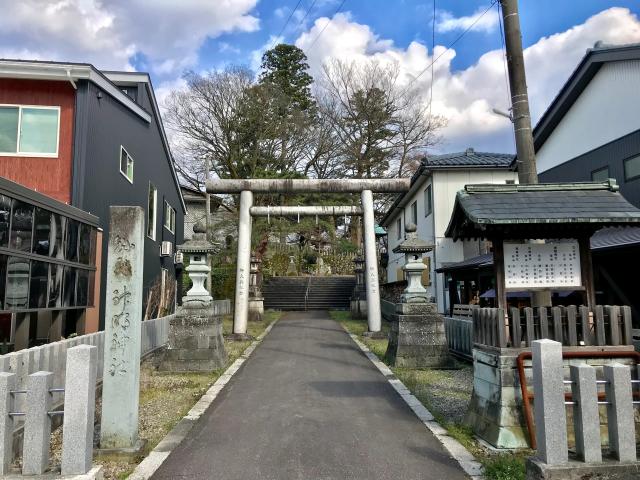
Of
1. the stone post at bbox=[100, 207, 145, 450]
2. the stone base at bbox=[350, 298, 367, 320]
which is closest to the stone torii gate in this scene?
the stone base at bbox=[350, 298, 367, 320]

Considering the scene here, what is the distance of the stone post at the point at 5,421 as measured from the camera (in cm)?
369

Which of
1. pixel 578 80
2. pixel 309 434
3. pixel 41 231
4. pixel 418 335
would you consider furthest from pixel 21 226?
pixel 578 80

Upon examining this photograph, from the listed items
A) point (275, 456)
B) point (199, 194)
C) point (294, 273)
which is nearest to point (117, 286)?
point (275, 456)

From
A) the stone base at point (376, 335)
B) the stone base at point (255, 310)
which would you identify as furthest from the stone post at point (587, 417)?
the stone base at point (255, 310)

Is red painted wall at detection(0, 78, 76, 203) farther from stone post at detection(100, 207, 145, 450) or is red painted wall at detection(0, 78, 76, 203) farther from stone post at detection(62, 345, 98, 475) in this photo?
stone post at detection(62, 345, 98, 475)

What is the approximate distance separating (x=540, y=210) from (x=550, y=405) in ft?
8.82

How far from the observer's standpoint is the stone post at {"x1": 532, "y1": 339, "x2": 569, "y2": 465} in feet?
12.4

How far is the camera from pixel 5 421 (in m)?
3.73

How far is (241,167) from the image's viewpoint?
3039 cm

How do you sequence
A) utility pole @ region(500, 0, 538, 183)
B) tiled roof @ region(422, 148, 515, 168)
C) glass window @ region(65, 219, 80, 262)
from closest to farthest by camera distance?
utility pole @ region(500, 0, 538, 183) → glass window @ region(65, 219, 80, 262) → tiled roof @ region(422, 148, 515, 168)

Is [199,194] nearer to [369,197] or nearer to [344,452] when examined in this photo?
[369,197]

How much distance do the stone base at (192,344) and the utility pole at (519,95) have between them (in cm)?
682

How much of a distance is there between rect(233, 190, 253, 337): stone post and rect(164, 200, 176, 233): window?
22.2ft

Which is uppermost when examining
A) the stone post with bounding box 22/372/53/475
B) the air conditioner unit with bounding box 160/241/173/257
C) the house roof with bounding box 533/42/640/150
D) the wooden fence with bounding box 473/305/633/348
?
the house roof with bounding box 533/42/640/150
